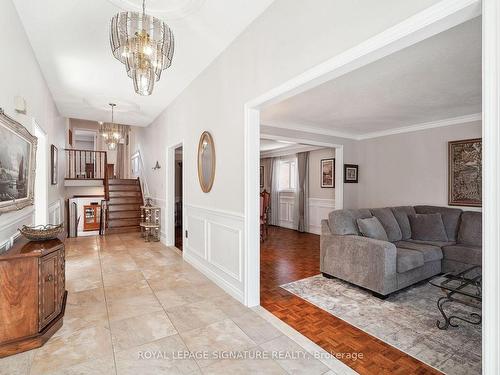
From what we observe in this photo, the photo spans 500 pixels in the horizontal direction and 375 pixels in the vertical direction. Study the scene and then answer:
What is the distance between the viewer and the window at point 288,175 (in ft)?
25.7

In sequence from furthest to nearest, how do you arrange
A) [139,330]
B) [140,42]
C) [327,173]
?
[327,173]
[139,330]
[140,42]

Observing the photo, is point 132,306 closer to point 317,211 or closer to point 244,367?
point 244,367

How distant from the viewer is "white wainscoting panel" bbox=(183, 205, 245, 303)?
289 cm

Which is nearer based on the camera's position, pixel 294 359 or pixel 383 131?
pixel 294 359

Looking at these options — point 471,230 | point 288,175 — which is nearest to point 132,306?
point 471,230

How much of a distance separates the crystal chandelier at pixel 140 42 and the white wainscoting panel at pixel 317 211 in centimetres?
555

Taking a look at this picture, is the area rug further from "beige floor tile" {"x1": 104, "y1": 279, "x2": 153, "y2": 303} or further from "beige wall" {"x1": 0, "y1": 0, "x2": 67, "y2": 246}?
"beige wall" {"x1": 0, "y1": 0, "x2": 67, "y2": 246}

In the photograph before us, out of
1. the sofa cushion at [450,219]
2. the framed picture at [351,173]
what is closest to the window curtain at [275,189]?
the framed picture at [351,173]

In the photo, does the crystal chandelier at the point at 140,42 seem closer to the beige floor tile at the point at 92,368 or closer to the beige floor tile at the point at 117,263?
the beige floor tile at the point at 92,368

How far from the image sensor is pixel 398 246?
3.61m

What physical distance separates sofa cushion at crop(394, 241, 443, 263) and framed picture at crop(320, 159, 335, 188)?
9.78 feet

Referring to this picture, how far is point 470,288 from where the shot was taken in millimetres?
3160

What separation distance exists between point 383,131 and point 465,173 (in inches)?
66.7

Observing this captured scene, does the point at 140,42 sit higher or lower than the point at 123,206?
higher
